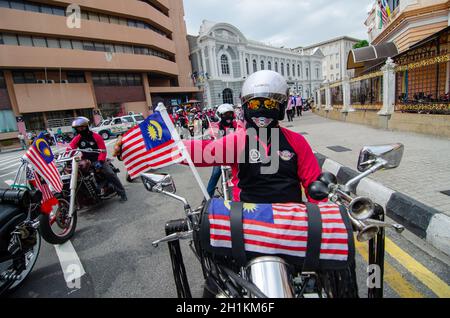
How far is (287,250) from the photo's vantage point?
3.69 feet

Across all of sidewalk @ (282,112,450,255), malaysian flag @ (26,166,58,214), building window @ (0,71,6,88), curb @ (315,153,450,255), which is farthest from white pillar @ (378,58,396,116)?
building window @ (0,71,6,88)

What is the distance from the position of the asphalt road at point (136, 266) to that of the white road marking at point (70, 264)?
1cm

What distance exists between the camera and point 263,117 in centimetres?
179

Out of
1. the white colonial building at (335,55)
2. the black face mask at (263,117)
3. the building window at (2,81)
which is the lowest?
the black face mask at (263,117)

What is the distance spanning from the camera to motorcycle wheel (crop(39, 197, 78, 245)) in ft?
9.68

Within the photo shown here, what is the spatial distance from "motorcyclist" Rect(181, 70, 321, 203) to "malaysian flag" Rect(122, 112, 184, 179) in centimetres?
16

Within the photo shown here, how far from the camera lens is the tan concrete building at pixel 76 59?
927 inches

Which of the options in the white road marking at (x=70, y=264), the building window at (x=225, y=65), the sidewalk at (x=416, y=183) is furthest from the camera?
the building window at (x=225, y=65)

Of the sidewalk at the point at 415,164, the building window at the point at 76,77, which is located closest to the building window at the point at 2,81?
the building window at the point at 76,77

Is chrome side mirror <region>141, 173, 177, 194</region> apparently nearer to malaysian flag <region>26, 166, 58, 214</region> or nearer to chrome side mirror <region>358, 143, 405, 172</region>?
chrome side mirror <region>358, 143, 405, 172</region>

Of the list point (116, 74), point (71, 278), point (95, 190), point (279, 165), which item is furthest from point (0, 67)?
point (279, 165)

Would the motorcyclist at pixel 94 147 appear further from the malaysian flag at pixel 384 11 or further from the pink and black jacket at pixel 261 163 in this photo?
the malaysian flag at pixel 384 11

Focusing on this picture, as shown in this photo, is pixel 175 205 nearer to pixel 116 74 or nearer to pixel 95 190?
pixel 95 190
